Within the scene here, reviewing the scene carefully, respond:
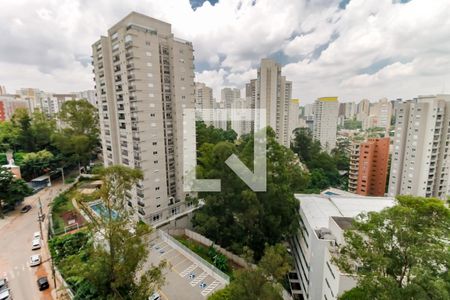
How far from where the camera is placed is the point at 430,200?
14.8 ft

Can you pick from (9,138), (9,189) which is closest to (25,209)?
(9,189)

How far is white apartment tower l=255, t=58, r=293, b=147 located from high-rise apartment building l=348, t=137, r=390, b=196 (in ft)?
38.4

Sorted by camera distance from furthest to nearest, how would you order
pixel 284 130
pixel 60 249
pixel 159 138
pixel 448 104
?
pixel 284 130 < pixel 448 104 < pixel 159 138 < pixel 60 249

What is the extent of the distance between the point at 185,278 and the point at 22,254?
9.77m

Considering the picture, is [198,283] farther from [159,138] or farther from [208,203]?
[159,138]

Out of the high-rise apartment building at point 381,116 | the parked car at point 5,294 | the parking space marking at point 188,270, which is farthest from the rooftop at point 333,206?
the high-rise apartment building at point 381,116

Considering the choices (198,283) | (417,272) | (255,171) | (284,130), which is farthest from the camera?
(284,130)

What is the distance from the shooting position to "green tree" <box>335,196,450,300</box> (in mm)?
4086

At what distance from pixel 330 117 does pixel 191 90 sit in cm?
4056

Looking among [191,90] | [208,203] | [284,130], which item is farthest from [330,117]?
[208,203]

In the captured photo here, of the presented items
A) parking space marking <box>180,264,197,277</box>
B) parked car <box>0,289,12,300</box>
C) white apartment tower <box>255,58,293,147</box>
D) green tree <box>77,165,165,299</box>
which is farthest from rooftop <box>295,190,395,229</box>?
white apartment tower <box>255,58,293,147</box>

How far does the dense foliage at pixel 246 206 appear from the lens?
12539mm

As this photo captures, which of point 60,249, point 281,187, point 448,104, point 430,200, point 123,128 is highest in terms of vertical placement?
point 448,104

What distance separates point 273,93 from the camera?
31828 mm
